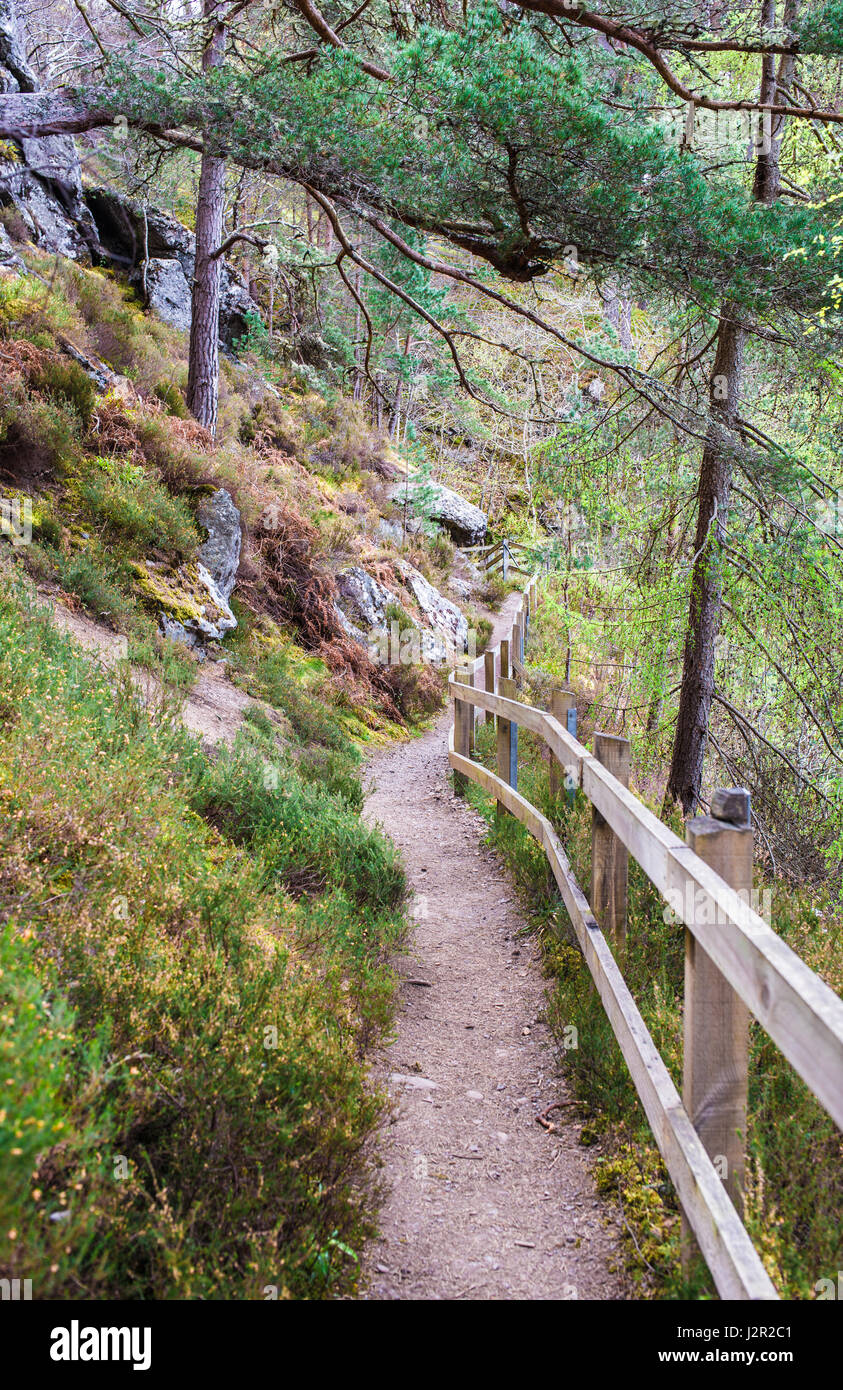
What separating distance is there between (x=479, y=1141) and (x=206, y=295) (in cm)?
1219

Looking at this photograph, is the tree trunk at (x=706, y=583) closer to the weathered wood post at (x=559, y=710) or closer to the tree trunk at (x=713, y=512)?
the tree trunk at (x=713, y=512)

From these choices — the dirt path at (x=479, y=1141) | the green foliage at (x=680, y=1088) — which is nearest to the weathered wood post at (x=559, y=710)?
the green foliage at (x=680, y=1088)

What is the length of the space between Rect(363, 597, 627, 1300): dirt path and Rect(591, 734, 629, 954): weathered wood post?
76cm

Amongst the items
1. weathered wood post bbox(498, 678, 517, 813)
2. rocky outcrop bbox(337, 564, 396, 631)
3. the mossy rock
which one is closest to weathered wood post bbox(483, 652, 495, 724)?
weathered wood post bbox(498, 678, 517, 813)

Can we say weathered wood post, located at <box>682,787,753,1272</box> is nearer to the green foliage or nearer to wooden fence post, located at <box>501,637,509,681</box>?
the green foliage

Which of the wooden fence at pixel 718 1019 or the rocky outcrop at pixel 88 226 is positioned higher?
the rocky outcrop at pixel 88 226

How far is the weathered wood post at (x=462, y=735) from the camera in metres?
9.41

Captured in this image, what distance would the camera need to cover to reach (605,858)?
4.14 metres

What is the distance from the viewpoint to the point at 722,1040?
229 cm

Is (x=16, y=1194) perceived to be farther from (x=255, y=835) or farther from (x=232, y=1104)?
(x=255, y=835)

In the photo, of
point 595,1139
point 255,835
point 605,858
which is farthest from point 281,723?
point 595,1139

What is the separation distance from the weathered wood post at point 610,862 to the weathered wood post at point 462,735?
5.13m

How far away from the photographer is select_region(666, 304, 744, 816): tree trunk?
6.95 m

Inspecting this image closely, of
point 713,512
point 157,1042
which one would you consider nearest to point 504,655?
point 713,512
